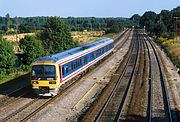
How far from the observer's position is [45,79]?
22547 millimetres

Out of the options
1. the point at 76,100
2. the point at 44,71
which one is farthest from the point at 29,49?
the point at 76,100

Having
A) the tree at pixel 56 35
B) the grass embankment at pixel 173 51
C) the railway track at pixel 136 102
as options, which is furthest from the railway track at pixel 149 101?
the tree at pixel 56 35

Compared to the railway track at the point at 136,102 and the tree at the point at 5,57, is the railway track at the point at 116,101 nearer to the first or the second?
the railway track at the point at 136,102

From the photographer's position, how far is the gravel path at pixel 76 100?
62.0 ft

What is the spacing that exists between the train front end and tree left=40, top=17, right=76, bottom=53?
26.5 metres

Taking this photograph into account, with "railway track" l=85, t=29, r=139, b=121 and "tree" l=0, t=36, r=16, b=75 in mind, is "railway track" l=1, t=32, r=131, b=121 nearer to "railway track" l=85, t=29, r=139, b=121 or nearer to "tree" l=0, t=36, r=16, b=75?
"railway track" l=85, t=29, r=139, b=121

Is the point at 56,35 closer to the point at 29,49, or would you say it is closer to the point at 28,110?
the point at 29,49

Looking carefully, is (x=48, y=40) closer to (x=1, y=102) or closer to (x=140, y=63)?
(x=140, y=63)

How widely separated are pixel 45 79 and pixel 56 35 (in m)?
28.9

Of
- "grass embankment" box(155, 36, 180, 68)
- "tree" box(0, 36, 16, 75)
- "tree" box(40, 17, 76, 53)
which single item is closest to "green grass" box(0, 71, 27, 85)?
"tree" box(0, 36, 16, 75)

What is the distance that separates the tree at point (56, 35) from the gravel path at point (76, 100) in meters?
17.7

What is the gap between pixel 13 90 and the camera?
26094 mm

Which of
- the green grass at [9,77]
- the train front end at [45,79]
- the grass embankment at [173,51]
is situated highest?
the train front end at [45,79]

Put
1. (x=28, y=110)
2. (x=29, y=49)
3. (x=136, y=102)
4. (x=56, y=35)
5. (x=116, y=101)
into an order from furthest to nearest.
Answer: (x=56, y=35), (x=29, y=49), (x=116, y=101), (x=136, y=102), (x=28, y=110)
